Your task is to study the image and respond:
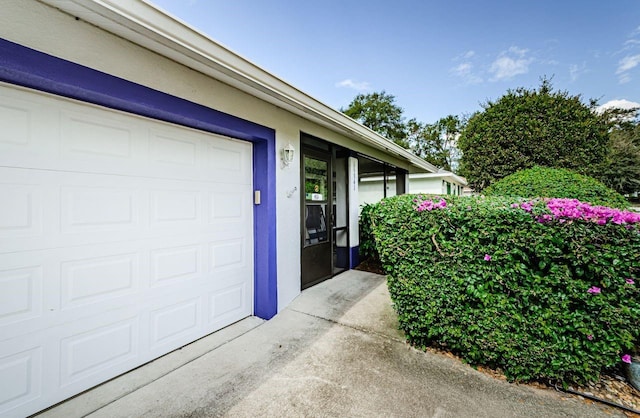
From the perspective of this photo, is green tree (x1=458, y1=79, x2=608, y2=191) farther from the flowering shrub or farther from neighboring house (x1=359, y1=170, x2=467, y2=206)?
the flowering shrub

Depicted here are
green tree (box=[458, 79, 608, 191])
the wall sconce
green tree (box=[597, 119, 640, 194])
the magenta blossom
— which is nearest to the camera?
the magenta blossom

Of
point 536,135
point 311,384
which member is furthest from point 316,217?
point 536,135

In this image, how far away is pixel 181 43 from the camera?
1.96 metres

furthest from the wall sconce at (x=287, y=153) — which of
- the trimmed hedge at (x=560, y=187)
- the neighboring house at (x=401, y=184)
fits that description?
the neighboring house at (x=401, y=184)

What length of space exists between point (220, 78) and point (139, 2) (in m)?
0.95

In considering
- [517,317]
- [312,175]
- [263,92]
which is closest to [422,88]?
[312,175]

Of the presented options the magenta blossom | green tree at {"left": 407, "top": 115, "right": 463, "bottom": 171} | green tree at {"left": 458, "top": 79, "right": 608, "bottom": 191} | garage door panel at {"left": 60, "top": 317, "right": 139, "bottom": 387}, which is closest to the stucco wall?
garage door panel at {"left": 60, "top": 317, "right": 139, "bottom": 387}

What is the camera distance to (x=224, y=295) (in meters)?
3.15

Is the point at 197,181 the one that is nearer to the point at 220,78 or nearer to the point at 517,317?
the point at 220,78

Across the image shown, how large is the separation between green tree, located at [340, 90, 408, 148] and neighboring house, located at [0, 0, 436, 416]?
2531cm

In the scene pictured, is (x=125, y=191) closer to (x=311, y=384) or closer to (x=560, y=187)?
(x=311, y=384)

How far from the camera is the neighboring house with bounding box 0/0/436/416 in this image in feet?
5.76

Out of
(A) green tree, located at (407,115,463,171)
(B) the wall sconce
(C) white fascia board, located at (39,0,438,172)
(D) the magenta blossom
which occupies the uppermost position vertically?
(A) green tree, located at (407,115,463,171)

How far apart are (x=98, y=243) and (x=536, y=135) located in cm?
1142
